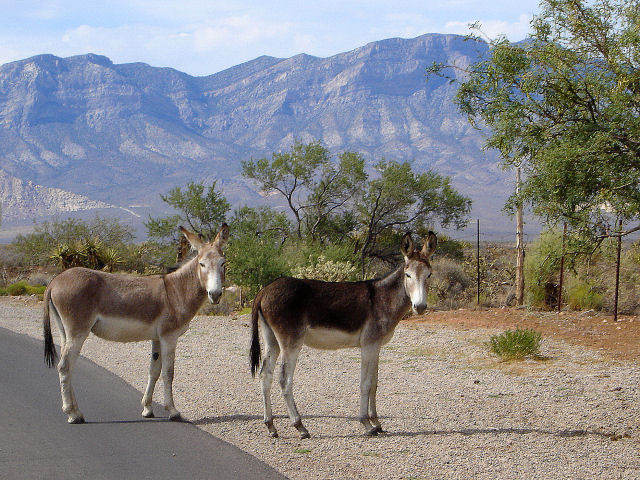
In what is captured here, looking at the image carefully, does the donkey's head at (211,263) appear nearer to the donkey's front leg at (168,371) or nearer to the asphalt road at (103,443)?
the donkey's front leg at (168,371)

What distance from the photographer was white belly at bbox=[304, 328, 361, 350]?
28.5 ft

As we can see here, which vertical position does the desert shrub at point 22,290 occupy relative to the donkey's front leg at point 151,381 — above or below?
below

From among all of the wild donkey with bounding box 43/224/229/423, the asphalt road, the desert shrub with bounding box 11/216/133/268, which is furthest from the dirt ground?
the desert shrub with bounding box 11/216/133/268

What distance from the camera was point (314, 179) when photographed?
43.2 m

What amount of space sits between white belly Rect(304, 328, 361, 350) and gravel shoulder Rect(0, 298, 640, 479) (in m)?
1.04

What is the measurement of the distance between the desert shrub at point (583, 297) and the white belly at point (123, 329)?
15878 mm

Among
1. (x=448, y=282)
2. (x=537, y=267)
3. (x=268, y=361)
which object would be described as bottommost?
(x=448, y=282)

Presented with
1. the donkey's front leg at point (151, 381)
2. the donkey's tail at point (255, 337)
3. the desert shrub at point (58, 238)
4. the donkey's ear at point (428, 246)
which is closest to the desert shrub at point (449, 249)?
the desert shrub at point (58, 238)

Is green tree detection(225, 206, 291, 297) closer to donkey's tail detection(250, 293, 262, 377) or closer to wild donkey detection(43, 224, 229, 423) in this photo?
wild donkey detection(43, 224, 229, 423)

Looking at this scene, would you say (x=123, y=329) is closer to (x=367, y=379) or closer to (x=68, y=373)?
(x=68, y=373)

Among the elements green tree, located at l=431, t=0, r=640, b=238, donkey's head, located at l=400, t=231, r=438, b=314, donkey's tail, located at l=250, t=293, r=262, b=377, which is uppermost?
green tree, located at l=431, t=0, r=640, b=238

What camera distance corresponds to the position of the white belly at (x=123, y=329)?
9.09 m

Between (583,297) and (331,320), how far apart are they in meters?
15.1

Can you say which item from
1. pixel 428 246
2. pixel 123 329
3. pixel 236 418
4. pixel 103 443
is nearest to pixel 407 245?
pixel 428 246
